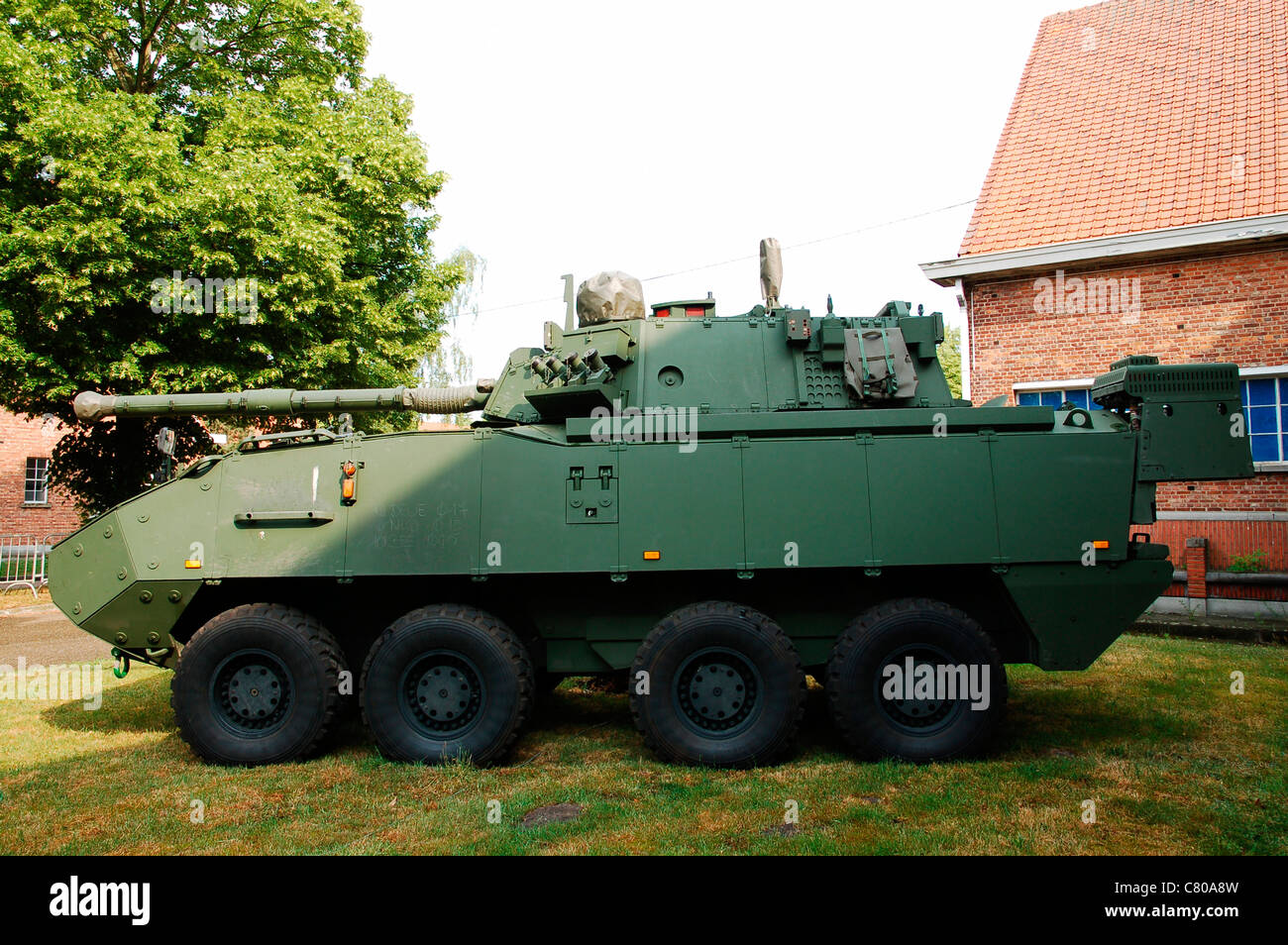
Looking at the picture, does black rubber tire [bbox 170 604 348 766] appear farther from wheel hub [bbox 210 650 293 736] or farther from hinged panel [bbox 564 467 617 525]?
hinged panel [bbox 564 467 617 525]

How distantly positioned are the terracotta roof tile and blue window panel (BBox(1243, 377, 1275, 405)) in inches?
90.2

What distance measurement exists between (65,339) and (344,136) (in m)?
5.24

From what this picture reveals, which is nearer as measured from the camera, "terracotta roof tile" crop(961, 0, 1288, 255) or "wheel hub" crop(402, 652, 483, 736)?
"wheel hub" crop(402, 652, 483, 736)

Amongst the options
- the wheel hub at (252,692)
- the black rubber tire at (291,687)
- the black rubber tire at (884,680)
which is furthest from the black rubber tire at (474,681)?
the black rubber tire at (884,680)

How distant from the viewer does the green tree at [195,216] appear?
38.3ft

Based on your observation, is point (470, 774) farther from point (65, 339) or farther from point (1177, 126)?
point (1177, 126)

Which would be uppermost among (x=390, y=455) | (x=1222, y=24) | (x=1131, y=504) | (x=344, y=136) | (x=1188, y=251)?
(x=1222, y=24)

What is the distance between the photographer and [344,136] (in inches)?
559

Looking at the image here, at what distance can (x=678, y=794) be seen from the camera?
535cm

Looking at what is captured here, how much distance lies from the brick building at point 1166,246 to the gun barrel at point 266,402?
24.2ft

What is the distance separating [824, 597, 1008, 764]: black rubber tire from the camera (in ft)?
19.1

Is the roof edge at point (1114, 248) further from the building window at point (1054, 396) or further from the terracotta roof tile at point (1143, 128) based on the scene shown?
the building window at point (1054, 396)

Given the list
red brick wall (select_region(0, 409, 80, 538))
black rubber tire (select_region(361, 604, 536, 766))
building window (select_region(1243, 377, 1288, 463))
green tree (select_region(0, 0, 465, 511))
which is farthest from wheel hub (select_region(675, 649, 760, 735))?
red brick wall (select_region(0, 409, 80, 538))
